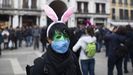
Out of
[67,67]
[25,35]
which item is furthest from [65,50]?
[25,35]

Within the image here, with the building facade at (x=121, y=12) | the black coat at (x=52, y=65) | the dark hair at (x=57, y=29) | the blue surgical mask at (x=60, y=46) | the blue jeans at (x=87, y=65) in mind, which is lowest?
the blue jeans at (x=87, y=65)

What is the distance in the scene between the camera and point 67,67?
3.49 metres

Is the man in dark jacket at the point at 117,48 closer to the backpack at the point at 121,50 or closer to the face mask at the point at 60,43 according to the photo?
the backpack at the point at 121,50

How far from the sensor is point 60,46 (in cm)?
351

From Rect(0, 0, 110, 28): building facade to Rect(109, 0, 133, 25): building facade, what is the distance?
6.53 feet

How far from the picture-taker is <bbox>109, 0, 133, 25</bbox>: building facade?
60938 mm

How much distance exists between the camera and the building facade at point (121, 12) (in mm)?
60938

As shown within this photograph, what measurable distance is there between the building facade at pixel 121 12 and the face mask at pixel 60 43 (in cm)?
5646

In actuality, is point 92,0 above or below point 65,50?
above

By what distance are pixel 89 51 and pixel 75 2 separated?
47950 millimetres

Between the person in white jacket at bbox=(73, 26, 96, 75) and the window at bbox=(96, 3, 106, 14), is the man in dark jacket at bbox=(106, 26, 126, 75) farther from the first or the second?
the window at bbox=(96, 3, 106, 14)

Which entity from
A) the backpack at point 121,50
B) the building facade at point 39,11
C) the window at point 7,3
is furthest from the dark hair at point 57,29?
the window at point 7,3

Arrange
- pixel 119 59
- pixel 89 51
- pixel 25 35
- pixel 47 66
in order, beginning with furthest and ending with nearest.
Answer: pixel 25 35
pixel 119 59
pixel 89 51
pixel 47 66

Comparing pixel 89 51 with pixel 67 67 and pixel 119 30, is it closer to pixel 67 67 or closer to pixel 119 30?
pixel 119 30
